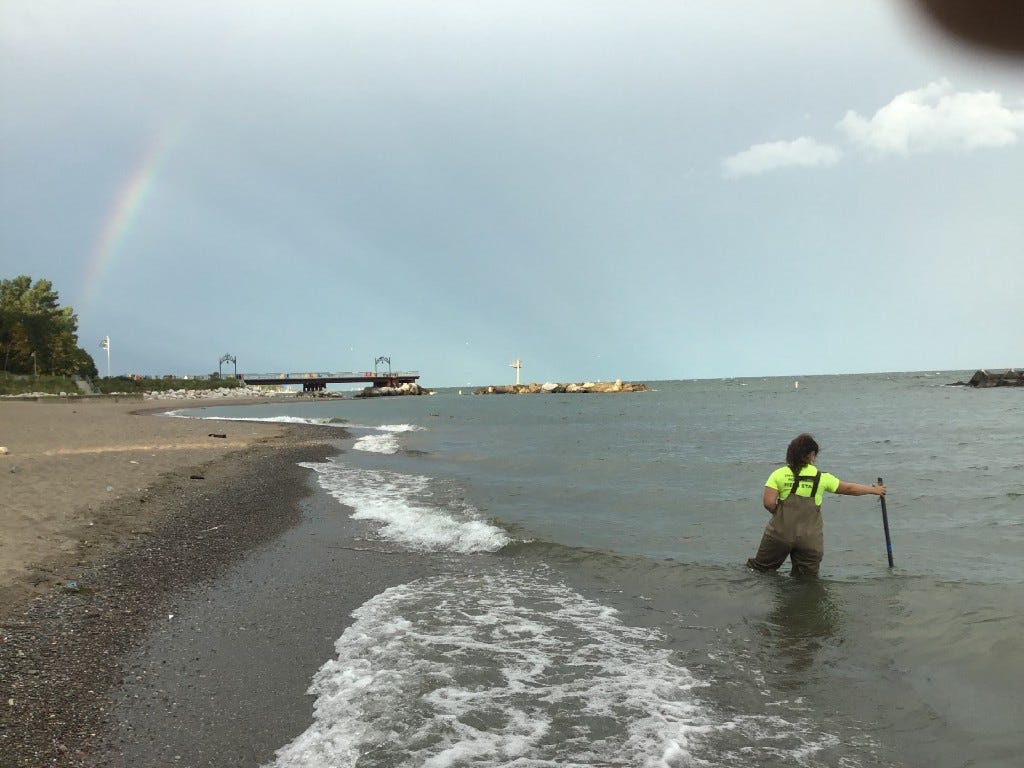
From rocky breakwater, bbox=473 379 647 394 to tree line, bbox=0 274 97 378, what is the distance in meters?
106

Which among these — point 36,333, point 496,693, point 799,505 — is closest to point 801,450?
point 799,505

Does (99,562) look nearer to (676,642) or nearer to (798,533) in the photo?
(676,642)

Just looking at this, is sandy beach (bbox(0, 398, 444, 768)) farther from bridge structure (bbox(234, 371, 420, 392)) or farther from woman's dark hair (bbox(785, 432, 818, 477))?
bridge structure (bbox(234, 371, 420, 392))

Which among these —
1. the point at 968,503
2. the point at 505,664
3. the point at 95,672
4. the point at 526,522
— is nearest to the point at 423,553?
the point at 526,522

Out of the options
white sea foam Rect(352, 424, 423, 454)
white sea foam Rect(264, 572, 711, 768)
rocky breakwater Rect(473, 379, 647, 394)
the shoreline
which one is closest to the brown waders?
white sea foam Rect(264, 572, 711, 768)

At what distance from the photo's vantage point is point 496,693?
511 centimetres

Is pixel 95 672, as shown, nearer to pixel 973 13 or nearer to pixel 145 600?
pixel 145 600

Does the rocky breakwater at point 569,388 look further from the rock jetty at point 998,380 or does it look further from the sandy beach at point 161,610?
the sandy beach at point 161,610

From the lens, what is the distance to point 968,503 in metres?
14.0

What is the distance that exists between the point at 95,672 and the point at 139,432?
2709 centimetres

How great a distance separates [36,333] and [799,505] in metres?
105

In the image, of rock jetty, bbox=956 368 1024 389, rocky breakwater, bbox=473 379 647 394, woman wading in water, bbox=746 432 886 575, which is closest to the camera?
woman wading in water, bbox=746 432 886 575

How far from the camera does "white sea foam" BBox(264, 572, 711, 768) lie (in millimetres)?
4188

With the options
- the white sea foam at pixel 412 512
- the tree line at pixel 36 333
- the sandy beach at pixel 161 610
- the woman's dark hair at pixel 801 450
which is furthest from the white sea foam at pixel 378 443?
the tree line at pixel 36 333
